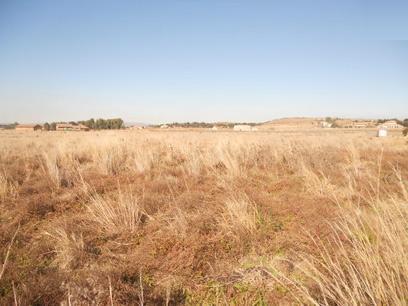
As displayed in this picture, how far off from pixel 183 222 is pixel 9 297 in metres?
2.06

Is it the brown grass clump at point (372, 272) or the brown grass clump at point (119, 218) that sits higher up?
the brown grass clump at point (372, 272)

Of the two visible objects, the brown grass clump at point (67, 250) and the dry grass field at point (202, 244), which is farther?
the brown grass clump at point (67, 250)

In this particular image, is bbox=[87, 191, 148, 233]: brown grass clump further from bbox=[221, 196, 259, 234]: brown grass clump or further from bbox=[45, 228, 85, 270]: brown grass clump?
bbox=[221, 196, 259, 234]: brown grass clump

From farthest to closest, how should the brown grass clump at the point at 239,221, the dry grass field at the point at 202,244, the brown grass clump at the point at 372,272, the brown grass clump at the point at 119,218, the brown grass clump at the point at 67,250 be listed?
the brown grass clump at the point at 119,218 < the brown grass clump at the point at 239,221 < the brown grass clump at the point at 67,250 < the dry grass field at the point at 202,244 < the brown grass clump at the point at 372,272

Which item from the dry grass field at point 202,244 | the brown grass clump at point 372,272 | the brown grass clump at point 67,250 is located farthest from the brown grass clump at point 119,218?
the brown grass clump at point 372,272

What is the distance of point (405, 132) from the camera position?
87.1 feet

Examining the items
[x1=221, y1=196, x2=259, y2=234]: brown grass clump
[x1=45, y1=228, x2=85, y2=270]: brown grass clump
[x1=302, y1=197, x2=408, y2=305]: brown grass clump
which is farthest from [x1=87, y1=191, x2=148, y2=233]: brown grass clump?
[x1=302, y1=197, x2=408, y2=305]: brown grass clump

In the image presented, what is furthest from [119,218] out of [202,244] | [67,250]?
[202,244]

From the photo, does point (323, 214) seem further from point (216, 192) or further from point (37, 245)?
point (37, 245)

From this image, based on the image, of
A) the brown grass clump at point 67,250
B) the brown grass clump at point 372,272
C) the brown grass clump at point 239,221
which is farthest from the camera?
the brown grass clump at point 239,221

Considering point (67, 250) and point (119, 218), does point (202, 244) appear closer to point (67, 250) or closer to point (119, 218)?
point (119, 218)

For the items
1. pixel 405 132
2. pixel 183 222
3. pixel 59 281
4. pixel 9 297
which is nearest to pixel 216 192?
pixel 183 222

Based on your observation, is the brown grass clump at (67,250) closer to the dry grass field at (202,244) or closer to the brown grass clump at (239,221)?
the dry grass field at (202,244)

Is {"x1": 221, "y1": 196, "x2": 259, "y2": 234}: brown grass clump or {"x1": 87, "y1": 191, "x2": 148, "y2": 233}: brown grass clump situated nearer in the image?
{"x1": 221, "y1": 196, "x2": 259, "y2": 234}: brown grass clump
